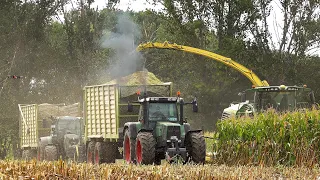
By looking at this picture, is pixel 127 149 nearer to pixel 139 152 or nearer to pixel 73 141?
pixel 139 152

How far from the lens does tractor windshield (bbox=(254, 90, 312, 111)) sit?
2447cm

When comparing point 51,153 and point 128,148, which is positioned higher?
point 128,148

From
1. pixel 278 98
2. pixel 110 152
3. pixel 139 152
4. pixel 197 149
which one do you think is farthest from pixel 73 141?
pixel 197 149

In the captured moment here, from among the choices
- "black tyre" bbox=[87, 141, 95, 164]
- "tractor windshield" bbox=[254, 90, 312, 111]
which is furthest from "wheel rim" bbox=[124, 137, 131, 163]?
"tractor windshield" bbox=[254, 90, 312, 111]

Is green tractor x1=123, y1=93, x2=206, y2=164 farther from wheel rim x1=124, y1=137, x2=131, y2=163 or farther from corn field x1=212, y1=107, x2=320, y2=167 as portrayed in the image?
corn field x1=212, y1=107, x2=320, y2=167

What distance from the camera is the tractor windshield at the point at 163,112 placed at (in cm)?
1936

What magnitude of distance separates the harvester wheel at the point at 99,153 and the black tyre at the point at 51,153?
378 centimetres

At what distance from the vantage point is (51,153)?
1021 inches

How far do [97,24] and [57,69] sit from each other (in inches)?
176

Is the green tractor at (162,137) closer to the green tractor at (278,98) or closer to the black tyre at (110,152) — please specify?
the black tyre at (110,152)

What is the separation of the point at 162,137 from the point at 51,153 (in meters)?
8.44

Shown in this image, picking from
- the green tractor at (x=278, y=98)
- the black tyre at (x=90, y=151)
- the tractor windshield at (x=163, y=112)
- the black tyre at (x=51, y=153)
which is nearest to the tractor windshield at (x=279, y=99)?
the green tractor at (x=278, y=98)

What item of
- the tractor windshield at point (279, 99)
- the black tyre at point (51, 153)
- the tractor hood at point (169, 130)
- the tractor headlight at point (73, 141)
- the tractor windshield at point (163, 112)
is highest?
the tractor windshield at point (279, 99)

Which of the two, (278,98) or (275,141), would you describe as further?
(278,98)
